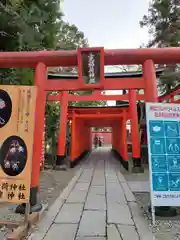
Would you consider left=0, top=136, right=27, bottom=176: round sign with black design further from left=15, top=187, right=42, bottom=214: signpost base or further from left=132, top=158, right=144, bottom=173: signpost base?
left=132, top=158, right=144, bottom=173: signpost base

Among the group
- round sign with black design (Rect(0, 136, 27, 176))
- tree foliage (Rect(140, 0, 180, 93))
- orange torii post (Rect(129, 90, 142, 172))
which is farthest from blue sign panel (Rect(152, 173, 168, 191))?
tree foliage (Rect(140, 0, 180, 93))

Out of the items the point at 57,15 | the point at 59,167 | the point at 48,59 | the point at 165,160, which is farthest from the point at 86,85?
the point at 59,167

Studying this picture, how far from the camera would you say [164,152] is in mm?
3533

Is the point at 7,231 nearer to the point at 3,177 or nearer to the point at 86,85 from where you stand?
the point at 3,177

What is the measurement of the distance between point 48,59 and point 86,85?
825 mm

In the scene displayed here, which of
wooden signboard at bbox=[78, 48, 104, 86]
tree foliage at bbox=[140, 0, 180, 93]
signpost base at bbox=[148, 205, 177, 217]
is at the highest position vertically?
tree foliage at bbox=[140, 0, 180, 93]

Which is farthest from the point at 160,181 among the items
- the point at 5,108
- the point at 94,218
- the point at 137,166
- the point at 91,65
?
the point at 137,166

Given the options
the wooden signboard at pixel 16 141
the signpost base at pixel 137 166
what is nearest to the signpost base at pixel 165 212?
the wooden signboard at pixel 16 141

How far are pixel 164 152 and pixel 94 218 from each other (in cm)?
148

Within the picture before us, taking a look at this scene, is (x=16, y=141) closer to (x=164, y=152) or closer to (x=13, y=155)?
(x=13, y=155)

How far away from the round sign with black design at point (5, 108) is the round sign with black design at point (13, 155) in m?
0.26

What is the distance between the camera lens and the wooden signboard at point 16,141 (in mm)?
3047

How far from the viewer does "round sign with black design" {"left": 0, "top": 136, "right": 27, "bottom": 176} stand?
3.11 meters

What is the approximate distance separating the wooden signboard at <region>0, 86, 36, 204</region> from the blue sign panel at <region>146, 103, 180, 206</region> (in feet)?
5.91
